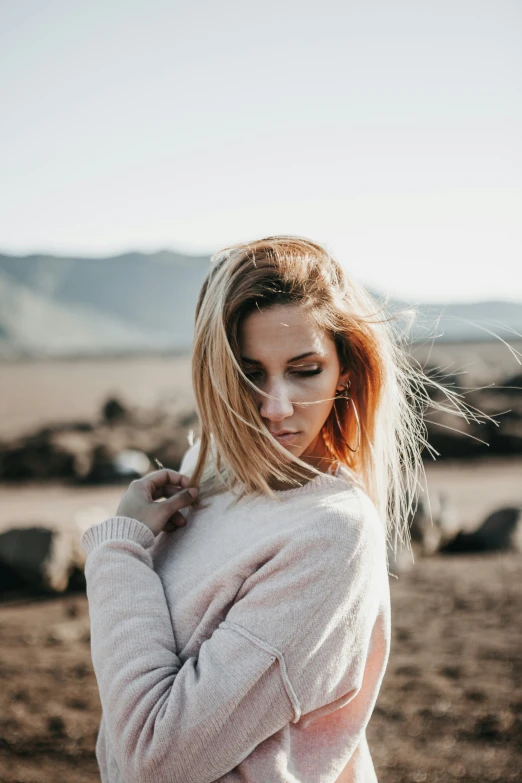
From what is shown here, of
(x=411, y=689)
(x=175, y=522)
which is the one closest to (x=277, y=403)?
(x=175, y=522)

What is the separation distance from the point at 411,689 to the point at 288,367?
304cm

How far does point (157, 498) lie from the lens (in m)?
1.59

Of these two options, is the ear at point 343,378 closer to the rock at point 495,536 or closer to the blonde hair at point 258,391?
the blonde hair at point 258,391

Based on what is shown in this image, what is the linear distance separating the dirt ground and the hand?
6.95ft

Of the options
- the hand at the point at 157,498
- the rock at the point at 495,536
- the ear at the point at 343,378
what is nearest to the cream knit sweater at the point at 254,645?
the hand at the point at 157,498

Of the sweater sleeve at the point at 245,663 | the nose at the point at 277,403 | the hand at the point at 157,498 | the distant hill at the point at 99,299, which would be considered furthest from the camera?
the distant hill at the point at 99,299

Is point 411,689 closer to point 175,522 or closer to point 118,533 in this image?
point 175,522

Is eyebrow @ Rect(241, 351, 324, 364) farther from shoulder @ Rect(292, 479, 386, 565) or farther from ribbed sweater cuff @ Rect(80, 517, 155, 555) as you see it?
ribbed sweater cuff @ Rect(80, 517, 155, 555)

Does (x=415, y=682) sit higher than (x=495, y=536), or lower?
higher

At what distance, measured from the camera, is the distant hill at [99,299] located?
474 ft

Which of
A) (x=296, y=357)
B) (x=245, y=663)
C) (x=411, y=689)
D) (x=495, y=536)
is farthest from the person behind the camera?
(x=495, y=536)

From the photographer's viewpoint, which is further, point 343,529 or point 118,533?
point 118,533

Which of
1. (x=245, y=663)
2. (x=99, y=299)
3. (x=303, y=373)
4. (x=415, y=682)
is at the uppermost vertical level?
(x=303, y=373)

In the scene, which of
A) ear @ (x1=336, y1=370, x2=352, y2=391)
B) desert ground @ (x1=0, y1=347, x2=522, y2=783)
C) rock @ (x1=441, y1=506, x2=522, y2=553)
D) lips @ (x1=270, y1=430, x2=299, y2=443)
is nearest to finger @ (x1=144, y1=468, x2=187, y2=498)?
lips @ (x1=270, y1=430, x2=299, y2=443)
